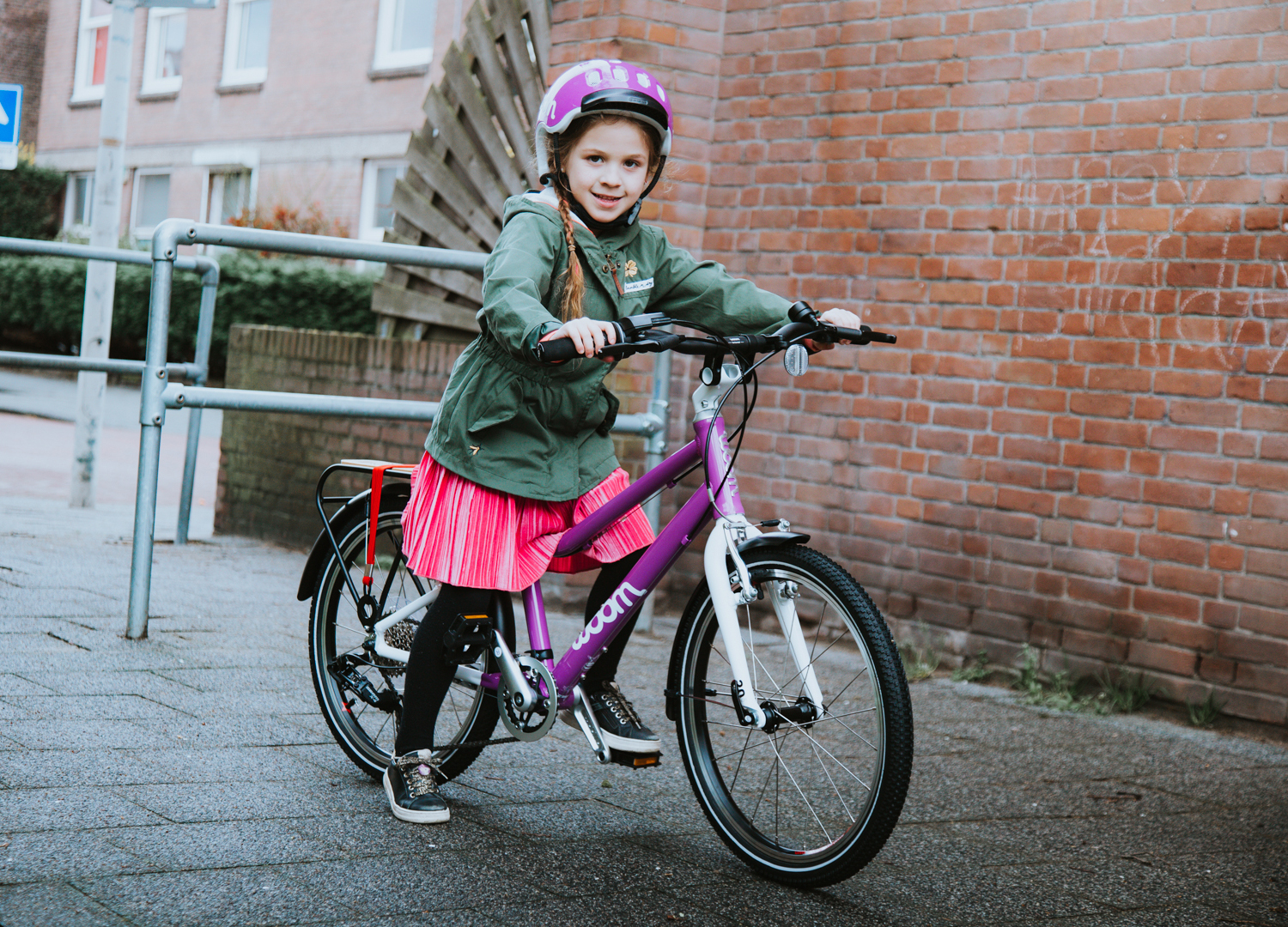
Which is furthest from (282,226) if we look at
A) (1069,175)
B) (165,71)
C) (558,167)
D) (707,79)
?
(558,167)

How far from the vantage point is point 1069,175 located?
4.86 m

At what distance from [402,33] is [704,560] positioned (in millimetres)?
18677

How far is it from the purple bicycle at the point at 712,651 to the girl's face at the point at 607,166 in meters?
0.39

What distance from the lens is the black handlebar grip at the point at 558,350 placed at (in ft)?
8.18

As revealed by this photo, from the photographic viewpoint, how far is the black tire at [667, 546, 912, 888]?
2.61m

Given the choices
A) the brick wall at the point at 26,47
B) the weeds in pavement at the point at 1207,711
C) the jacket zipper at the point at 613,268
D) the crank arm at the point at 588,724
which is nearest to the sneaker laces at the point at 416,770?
the crank arm at the point at 588,724

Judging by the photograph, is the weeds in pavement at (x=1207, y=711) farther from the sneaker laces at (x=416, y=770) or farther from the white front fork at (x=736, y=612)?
the sneaker laces at (x=416, y=770)

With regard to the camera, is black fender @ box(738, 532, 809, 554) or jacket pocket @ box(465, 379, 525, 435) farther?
jacket pocket @ box(465, 379, 525, 435)

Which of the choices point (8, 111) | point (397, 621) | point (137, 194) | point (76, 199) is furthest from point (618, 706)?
point (76, 199)

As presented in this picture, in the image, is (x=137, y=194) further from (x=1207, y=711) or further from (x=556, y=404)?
(x=556, y=404)

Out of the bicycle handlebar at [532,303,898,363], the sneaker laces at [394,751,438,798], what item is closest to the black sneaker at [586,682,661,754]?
the sneaker laces at [394,751,438,798]

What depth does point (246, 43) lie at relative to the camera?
22.8 m

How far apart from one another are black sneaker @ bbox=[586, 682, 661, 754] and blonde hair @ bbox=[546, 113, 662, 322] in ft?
2.79

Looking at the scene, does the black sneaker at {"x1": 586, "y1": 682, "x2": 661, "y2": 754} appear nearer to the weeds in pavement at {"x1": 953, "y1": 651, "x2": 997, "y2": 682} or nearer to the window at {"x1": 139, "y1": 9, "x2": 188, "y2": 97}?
the weeds in pavement at {"x1": 953, "y1": 651, "x2": 997, "y2": 682}
